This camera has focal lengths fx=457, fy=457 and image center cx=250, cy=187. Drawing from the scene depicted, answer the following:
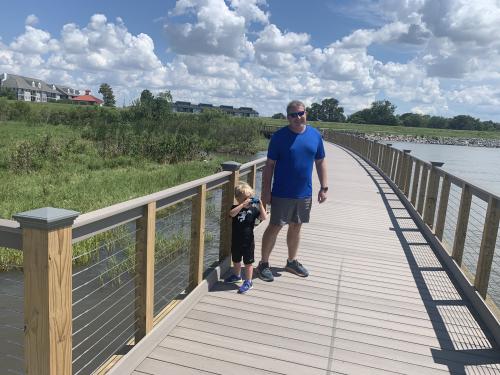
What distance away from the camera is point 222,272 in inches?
184

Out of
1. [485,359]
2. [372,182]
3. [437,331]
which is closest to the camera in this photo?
[485,359]

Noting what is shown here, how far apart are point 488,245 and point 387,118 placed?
134 m

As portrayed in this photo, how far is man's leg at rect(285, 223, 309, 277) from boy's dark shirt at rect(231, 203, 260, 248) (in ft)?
1.76

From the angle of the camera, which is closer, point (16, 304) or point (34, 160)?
point (16, 304)

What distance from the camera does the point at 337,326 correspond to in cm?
372

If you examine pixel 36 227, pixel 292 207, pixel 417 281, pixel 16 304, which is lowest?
pixel 16 304

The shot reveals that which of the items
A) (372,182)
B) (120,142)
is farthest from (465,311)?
(120,142)

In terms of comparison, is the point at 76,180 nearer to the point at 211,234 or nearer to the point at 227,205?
the point at 211,234

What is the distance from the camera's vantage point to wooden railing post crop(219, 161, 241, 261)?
475cm

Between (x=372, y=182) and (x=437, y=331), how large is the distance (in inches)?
396

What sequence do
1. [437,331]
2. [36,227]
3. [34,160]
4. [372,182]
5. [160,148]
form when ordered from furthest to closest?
[160,148] < [34,160] < [372,182] < [437,331] < [36,227]

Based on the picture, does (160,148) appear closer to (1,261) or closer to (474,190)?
(1,261)

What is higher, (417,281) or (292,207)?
(292,207)

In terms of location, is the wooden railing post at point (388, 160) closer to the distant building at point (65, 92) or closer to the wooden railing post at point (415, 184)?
the wooden railing post at point (415, 184)
